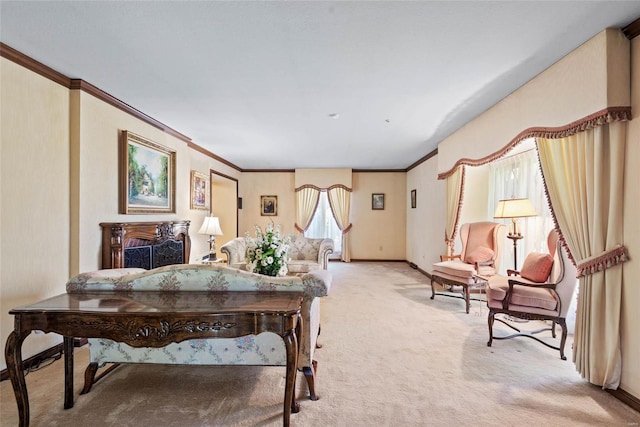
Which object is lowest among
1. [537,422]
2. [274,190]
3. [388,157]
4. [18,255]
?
[537,422]

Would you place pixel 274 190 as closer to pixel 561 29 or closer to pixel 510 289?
pixel 510 289

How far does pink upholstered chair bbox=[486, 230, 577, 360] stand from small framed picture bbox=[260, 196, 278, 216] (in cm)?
608

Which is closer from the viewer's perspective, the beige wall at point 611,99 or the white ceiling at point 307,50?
the white ceiling at point 307,50

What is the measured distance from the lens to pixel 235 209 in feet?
25.9

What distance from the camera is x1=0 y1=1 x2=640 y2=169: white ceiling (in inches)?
74.6

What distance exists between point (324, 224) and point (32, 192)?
20.9 feet

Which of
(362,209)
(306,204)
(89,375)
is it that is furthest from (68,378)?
(362,209)

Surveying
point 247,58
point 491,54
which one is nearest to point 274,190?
point 247,58

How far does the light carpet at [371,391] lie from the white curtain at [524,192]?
1409mm

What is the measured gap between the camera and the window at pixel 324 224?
8.32 meters

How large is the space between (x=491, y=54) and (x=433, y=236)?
4.11m

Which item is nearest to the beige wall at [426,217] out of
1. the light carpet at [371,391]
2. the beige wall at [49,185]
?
the light carpet at [371,391]

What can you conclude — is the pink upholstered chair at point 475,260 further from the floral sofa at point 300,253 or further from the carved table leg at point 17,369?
the carved table leg at point 17,369

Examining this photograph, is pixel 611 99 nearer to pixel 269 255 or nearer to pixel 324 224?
pixel 269 255
